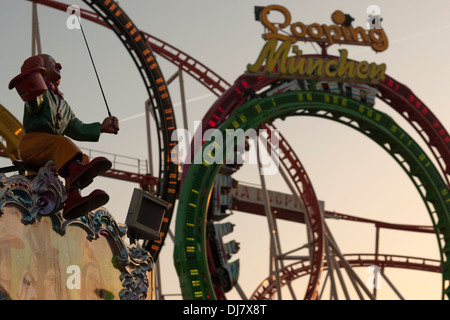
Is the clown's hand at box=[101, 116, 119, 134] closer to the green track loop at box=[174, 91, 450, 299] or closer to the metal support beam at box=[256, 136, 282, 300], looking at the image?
the green track loop at box=[174, 91, 450, 299]

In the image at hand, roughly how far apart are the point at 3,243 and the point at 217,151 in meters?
9.44

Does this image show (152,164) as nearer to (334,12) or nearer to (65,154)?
(334,12)

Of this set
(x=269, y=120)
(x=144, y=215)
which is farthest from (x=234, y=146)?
(x=144, y=215)

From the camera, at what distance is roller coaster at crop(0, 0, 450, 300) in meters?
11.5

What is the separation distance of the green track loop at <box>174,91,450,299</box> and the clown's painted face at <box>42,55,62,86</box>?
26.4ft

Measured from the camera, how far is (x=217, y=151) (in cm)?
1472

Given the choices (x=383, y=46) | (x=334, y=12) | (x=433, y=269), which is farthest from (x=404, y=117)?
(x=433, y=269)

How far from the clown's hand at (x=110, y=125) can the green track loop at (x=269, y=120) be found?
782 cm

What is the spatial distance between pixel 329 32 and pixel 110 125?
1173cm

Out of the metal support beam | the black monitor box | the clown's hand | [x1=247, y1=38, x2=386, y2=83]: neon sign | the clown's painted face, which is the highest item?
[x1=247, y1=38, x2=386, y2=83]: neon sign

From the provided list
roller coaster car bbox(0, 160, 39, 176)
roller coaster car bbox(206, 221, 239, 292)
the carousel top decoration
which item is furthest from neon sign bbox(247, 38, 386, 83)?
roller coaster car bbox(0, 160, 39, 176)

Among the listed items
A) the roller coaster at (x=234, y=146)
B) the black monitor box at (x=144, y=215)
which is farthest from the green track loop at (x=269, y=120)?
the black monitor box at (x=144, y=215)

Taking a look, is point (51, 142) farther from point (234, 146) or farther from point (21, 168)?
point (234, 146)

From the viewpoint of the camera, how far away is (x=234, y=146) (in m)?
15.2
